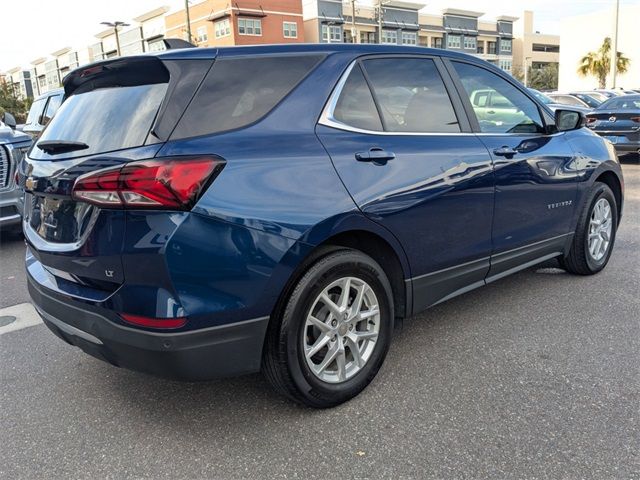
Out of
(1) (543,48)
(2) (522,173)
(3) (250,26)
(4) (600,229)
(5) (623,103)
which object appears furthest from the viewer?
(1) (543,48)

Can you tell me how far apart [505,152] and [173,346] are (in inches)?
97.3

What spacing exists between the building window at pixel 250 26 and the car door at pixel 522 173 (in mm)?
61926

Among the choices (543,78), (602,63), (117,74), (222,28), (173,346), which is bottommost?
(543,78)

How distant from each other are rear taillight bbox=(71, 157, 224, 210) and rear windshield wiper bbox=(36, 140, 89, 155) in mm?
391

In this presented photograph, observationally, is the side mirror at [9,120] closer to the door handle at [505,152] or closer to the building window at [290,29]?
the door handle at [505,152]

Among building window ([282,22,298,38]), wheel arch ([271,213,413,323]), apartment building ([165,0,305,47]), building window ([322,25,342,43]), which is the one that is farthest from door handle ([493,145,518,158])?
building window ([322,25,342,43])

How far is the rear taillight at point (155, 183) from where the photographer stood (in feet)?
7.29

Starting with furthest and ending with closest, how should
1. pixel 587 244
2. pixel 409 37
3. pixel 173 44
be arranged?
pixel 409 37
pixel 587 244
pixel 173 44

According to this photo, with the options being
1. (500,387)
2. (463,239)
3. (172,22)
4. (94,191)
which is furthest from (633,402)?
(172,22)

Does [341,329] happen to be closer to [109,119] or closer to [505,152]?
[109,119]

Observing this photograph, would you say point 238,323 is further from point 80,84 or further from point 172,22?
point 172,22

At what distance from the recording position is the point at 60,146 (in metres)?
2.69

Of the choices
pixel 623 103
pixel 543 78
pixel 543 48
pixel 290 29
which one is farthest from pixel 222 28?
pixel 543 48

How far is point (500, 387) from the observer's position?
2.96m
